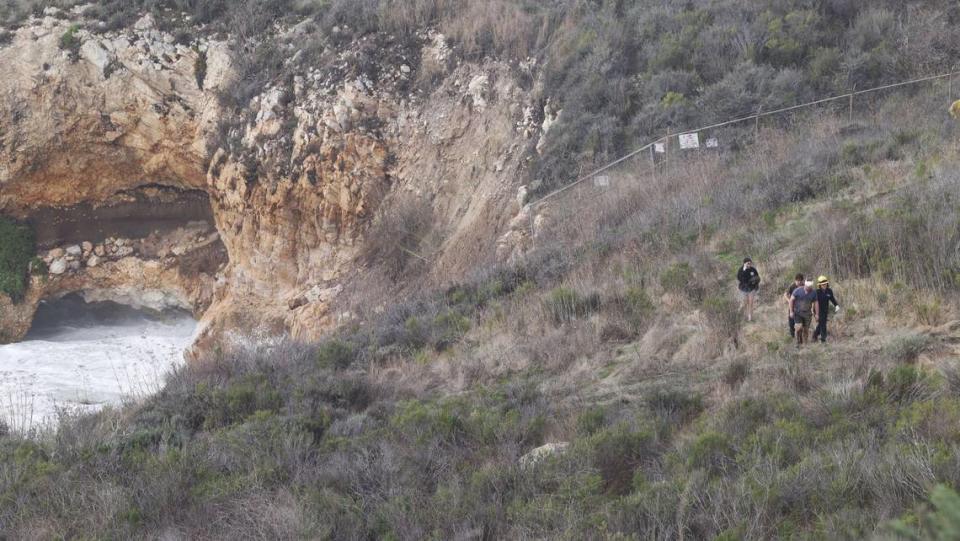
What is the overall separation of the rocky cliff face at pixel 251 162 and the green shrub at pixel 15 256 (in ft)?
1.23

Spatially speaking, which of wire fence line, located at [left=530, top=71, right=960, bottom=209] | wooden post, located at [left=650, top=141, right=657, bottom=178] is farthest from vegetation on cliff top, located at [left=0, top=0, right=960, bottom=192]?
wooden post, located at [left=650, top=141, right=657, bottom=178]

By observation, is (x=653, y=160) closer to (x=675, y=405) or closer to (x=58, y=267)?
(x=675, y=405)

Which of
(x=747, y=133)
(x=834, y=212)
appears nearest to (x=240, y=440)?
(x=834, y=212)

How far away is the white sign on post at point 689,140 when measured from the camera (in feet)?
47.5

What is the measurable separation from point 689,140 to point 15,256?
1749 cm

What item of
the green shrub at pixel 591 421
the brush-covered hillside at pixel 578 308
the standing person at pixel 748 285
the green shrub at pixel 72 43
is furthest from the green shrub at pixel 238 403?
the green shrub at pixel 72 43

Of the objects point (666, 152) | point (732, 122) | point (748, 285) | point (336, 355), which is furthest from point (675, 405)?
point (732, 122)

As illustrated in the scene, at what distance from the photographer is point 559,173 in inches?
596

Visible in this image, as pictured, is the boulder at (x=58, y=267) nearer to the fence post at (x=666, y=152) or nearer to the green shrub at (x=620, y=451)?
the fence post at (x=666, y=152)

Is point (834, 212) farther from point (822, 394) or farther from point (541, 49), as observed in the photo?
point (541, 49)

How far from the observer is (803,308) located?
320 inches

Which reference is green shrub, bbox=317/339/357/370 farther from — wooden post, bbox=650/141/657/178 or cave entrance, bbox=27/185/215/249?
cave entrance, bbox=27/185/215/249

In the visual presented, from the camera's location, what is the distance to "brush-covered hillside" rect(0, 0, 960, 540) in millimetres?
5395

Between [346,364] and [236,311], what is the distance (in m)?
9.69
